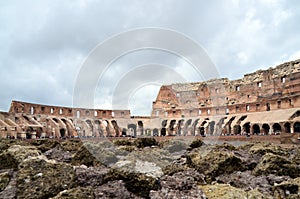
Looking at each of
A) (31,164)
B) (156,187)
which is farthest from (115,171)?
(31,164)

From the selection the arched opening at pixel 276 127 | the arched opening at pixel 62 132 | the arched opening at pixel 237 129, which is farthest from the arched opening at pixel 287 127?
the arched opening at pixel 62 132

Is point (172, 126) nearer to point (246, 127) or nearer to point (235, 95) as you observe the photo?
point (235, 95)

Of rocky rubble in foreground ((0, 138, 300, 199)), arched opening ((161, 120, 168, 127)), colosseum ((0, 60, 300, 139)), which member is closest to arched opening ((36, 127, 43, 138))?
colosseum ((0, 60, 300, 139))

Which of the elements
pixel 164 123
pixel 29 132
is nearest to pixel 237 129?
pixel 164 123

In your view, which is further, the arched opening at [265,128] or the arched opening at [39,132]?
the arched opening at [39,132]

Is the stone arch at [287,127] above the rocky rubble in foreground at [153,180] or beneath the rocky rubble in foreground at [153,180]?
above

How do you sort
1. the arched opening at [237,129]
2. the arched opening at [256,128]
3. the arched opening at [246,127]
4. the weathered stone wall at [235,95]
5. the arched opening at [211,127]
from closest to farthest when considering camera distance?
1. the arched opening at [256,128]
2. the weathered stone wall at [235,95]
3. the arched opening at [246,127]
4. the arched opening at [237,129]
5. the arched opening at [211,127]

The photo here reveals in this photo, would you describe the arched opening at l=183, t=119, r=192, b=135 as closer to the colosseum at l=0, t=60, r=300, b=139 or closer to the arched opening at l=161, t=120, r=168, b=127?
the colosseum at l=0, t=60, r=300, b=139

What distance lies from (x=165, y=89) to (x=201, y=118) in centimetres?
1392

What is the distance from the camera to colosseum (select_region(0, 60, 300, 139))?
33.3 m

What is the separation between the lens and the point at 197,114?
1897 inches

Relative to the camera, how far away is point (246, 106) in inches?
1593

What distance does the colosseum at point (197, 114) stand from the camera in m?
33.3

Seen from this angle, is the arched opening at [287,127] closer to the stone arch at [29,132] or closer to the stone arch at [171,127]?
the stone arch at [171,127]
